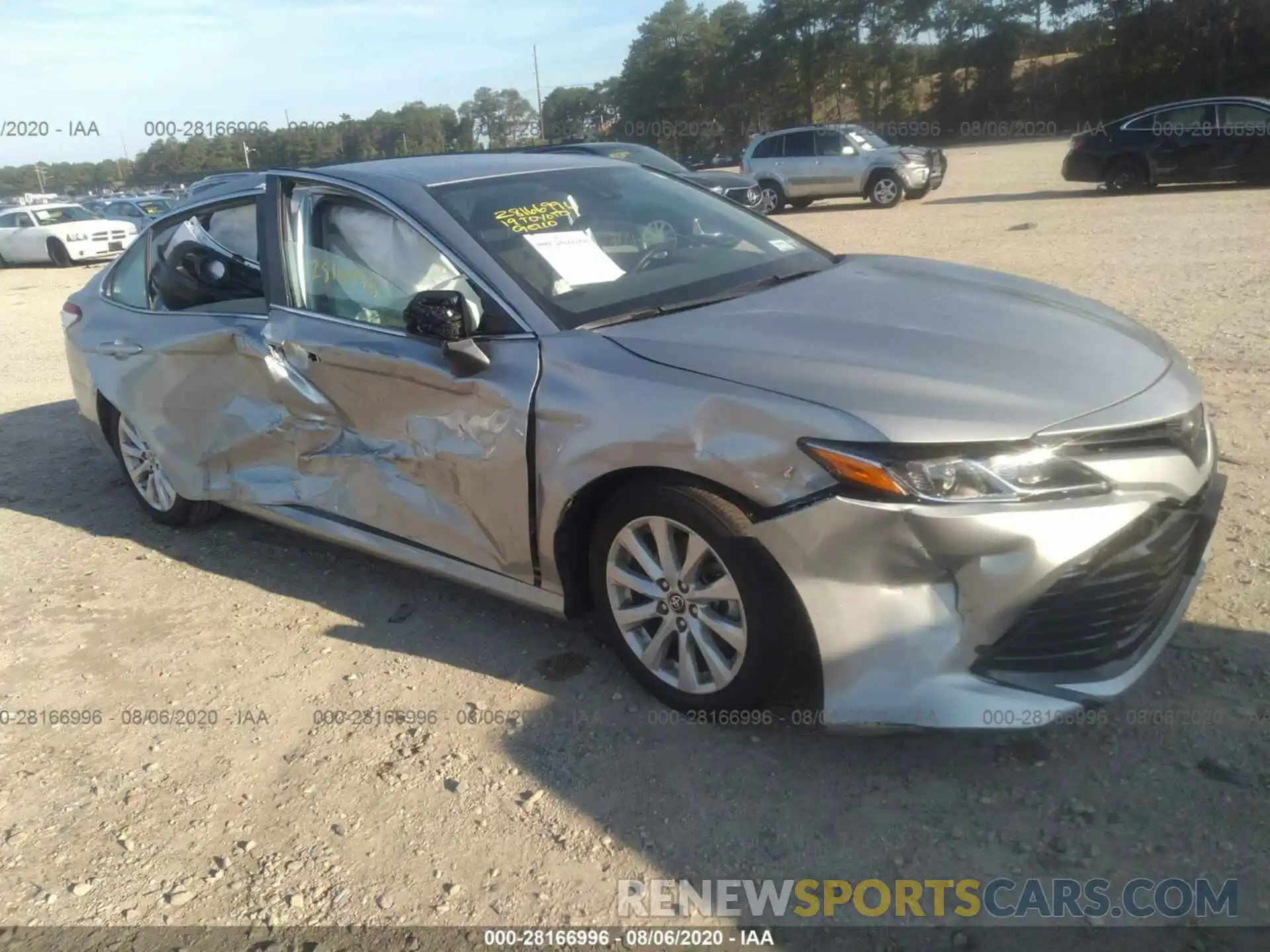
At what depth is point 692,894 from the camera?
2.51 metres

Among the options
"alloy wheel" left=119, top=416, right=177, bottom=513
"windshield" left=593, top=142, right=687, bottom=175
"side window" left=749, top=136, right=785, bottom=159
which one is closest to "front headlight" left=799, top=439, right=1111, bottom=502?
"alloy wheel" left=119, top=416, right=177, bottom=513

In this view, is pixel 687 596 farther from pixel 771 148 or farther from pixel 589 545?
pixel 771 148

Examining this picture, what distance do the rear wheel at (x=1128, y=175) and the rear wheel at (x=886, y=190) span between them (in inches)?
150

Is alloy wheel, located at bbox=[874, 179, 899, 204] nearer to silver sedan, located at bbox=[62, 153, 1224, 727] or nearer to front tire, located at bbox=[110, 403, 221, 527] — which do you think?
silver sedan, located at bbox=[62, 153, 1224, 727]

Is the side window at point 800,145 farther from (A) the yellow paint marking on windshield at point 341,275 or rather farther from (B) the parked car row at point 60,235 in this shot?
(A) the yellow paint marking on windshield at point 341,275

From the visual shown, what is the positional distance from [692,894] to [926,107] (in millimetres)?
54078

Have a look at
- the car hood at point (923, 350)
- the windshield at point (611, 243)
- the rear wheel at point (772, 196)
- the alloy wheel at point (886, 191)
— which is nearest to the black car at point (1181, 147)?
the alloy wheel at point (886, 191)

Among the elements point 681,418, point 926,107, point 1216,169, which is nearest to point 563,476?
point 681,418

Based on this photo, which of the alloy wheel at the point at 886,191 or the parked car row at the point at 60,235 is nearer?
the alloy wheel at the point at 886,191

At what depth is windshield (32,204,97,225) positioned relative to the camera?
2273cm

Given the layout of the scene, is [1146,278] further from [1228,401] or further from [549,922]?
[549,922]

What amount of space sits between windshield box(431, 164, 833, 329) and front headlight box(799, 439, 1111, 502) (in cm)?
111

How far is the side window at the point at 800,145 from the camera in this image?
20.9 m

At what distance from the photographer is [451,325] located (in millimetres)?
3275
